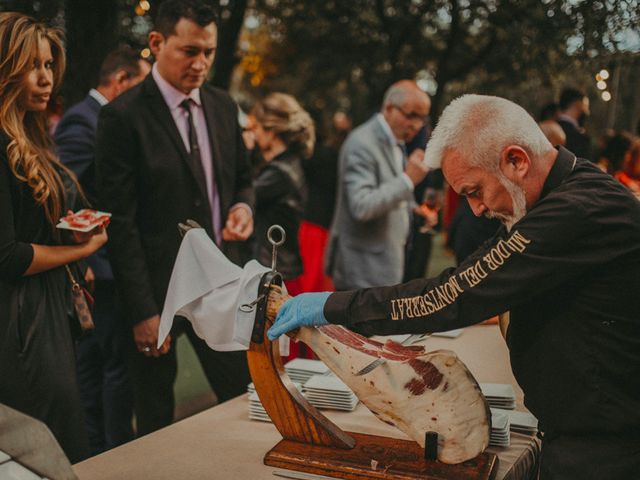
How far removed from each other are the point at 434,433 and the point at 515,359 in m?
0.27

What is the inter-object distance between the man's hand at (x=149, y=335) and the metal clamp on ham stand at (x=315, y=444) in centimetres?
77

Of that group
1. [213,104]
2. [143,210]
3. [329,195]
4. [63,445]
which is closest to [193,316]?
[63,445]

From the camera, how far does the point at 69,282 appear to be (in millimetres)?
2457

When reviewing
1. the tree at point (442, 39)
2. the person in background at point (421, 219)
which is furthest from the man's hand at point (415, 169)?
the tree at point (442, 39)

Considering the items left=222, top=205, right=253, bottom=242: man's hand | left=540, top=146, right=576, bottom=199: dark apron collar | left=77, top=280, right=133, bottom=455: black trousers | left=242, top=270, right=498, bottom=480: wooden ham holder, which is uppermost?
left=540, top=146, right=576, bottom=199: dark apron collar

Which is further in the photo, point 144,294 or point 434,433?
point 144,294

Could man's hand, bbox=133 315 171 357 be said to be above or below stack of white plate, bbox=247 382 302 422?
above

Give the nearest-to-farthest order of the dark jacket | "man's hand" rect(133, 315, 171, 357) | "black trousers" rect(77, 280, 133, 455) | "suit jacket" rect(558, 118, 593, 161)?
1. the dark jacket
2. "man's hand" rect(133, 315, 171, 357)
3. "black trousers" rect(77, 280, 133, 455)
4. "suit jacket" rect(558, 118, 593, 161)

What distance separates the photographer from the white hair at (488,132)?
1640 mm

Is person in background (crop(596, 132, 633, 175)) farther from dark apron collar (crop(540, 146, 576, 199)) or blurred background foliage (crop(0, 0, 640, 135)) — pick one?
dark apron collar (crop(540, 146, 576, 199))

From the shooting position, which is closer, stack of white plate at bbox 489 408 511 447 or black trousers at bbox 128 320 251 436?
stack of white plate at bbox 489 408 511 447

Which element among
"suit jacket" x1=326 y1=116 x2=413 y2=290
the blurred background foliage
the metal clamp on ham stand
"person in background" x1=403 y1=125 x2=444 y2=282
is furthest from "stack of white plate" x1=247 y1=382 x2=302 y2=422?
the blurred background foliage

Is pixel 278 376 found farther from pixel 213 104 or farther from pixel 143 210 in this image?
pixel 213 104

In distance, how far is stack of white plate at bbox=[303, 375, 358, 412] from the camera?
2.18 meters
